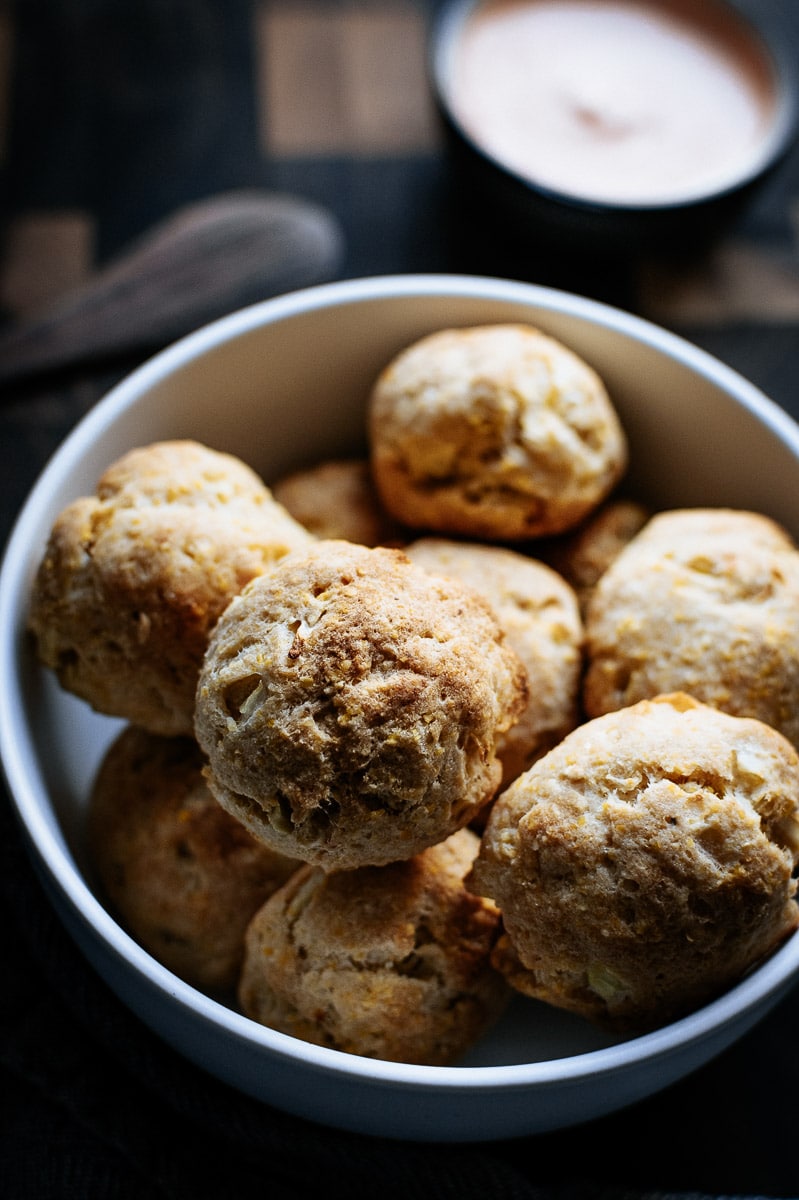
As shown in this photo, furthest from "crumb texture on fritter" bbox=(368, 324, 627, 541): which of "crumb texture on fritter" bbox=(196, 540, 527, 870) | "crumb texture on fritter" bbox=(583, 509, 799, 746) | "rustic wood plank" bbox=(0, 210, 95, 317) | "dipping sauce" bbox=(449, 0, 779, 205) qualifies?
"rustic wood plank" bbox=(0, 210, 95, 317)

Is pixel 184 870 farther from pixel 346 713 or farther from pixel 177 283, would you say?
pixel 177 283

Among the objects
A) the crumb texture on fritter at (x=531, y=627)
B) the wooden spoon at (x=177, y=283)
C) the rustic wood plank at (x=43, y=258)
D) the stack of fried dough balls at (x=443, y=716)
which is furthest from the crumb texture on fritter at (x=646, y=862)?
the rustic wood plank at (x=43, y=258)

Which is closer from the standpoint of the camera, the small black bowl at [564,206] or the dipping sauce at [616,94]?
the small black bowl at [564,206]

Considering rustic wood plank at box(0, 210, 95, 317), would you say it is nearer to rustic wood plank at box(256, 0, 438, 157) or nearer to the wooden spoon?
the wooden spoon

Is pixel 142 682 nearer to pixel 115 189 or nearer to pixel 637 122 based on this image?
pixel 115 189

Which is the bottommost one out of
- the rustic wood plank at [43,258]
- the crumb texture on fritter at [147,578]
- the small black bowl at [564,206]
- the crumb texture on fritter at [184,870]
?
the crumb texture on fritter at [184,870]

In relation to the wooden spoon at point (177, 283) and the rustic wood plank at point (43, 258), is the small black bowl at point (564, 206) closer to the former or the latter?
the wooden spoon at point (177, 283)

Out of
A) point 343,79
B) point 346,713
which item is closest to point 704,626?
point 346,713
